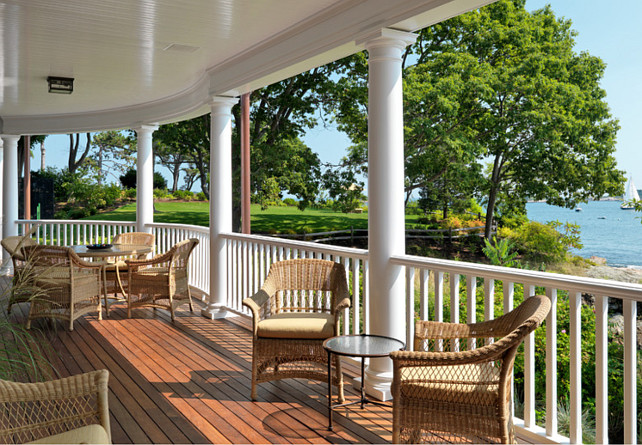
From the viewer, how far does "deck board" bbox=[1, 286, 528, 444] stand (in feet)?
10.7

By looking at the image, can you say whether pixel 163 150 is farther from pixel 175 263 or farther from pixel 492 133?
pixel 175 263

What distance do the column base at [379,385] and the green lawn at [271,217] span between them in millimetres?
15444

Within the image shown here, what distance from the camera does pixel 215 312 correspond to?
20.9 feet

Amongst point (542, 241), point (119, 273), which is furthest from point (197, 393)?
point (542, 241)

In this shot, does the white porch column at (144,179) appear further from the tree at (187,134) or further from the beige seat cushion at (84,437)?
the beige seat cushion at (84,437)

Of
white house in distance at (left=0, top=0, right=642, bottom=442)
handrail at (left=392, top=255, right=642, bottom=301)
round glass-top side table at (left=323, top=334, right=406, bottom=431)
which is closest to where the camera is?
handrail at (left=392, top=255, right=642, bottom=301)

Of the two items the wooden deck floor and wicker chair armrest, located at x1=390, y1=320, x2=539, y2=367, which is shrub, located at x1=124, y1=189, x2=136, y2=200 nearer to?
the wooden deck floor

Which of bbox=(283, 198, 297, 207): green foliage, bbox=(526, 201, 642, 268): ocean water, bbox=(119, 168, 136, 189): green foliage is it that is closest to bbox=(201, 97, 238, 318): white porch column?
bbox=(283, 198, 297, 207): green foliage

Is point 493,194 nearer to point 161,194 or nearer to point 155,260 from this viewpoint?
point 161,194

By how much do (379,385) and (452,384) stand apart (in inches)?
54.3

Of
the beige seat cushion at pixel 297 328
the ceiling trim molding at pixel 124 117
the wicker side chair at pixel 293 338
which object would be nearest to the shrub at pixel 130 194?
the ceiling trim molding at pixel 124 117

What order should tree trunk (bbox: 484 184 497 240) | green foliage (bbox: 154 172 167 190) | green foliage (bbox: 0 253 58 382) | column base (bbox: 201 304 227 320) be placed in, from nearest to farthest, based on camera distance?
green foliage (bbox: 0 253 58 382) → column base (bbox: 201 304 227 320) → tree trunk (bbox: 484 184 497 240) → green foliage (bbox: 154 172 167 190)

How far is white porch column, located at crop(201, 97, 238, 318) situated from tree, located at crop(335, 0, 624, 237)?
878cm

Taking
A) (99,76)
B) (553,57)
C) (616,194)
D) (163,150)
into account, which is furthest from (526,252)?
(99,76)
